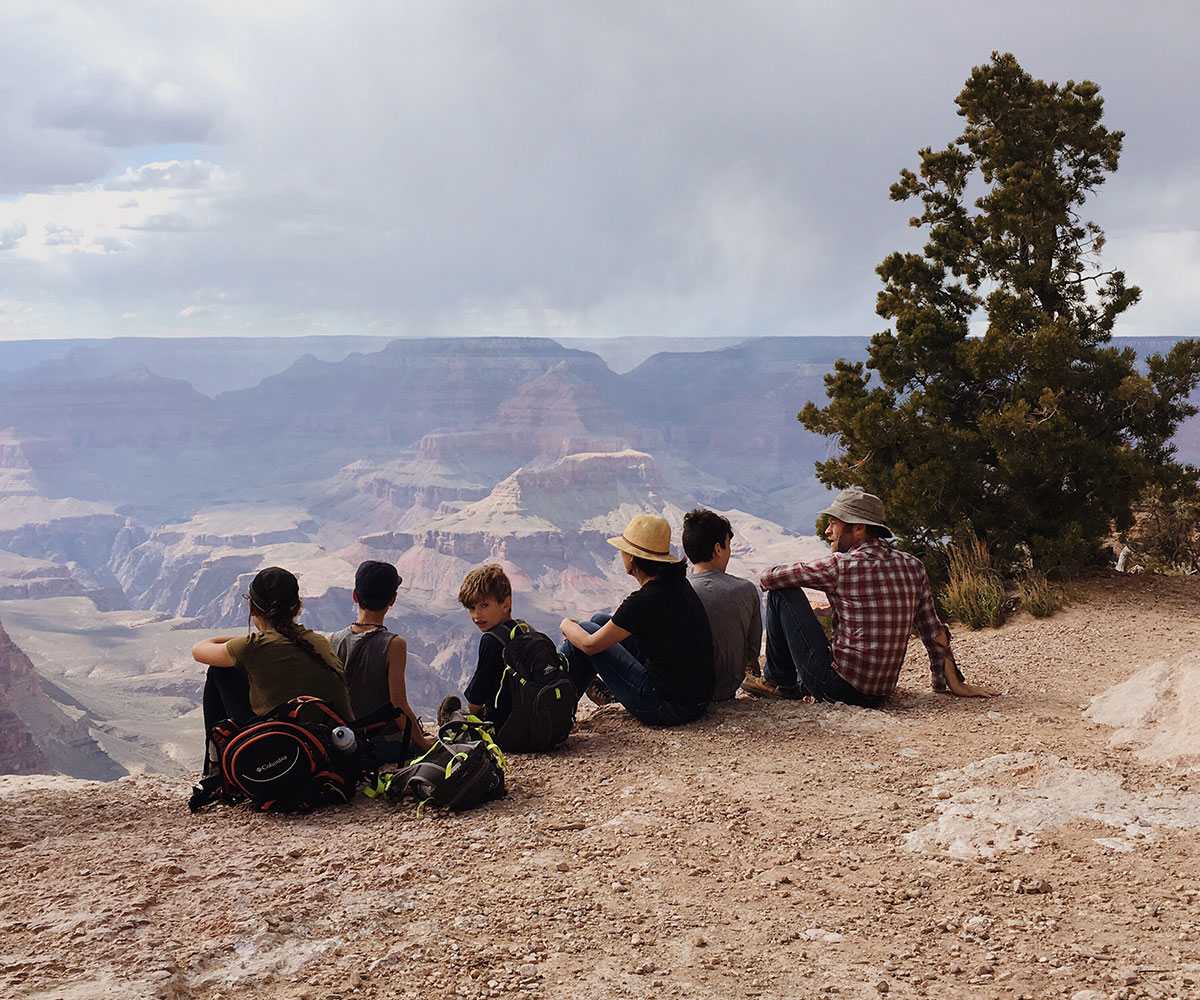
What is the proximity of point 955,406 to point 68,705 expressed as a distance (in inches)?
3127

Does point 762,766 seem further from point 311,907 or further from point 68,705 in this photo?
point 68,705

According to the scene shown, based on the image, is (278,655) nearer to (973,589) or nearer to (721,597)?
(721,597)

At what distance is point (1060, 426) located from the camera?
9633mm

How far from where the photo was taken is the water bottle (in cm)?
451

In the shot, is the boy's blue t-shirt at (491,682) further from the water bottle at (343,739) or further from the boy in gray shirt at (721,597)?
the boy in gray shirt at (721,597)

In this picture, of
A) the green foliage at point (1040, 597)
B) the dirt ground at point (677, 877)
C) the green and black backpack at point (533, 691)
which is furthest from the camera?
the green foliage at point (1040, 597)

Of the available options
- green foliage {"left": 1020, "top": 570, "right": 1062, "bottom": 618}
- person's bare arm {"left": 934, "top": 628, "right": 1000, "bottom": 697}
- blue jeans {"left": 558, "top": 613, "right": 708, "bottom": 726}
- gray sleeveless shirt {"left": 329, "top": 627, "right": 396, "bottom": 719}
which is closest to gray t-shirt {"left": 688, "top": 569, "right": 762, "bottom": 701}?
blue jeans {"left": 558, "top": 613, "right": 708, "bottom": 726}

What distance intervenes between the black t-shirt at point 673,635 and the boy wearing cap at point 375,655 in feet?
3.85

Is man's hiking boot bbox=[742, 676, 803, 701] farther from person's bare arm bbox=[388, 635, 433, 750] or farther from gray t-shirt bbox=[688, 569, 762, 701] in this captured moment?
person's bare arm bbox=[388, 635, 433, 750]

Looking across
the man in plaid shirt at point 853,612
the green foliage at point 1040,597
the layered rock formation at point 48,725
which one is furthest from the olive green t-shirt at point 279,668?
the layered rock formation at point 48,725

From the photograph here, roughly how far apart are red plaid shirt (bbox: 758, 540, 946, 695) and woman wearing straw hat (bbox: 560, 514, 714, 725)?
59 centimetres

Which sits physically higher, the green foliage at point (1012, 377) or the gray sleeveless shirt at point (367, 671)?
the green foliage at point (1012, 377)

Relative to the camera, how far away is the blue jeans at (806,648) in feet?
19.8

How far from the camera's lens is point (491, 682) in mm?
5375
